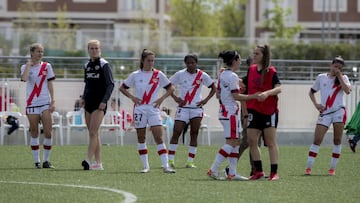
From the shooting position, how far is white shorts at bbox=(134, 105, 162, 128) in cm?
1786

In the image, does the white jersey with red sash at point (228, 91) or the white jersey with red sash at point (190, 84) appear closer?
the white jersey with red sash at point (228, 91)

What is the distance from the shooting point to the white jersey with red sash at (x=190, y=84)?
20047mm

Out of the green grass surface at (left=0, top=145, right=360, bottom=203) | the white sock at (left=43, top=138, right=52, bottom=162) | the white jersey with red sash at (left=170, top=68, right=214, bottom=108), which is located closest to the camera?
the green grass surface at (left=0, top=145, right=360, bottom=203)

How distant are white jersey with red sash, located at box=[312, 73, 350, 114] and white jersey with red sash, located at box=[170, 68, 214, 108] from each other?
2601 mm

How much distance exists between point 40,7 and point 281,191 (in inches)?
2133

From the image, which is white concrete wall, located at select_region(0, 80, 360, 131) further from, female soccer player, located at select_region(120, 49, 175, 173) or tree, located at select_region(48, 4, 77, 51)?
tree, located at select_region(48, 4, 77, 51)

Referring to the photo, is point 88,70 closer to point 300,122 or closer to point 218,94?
point 218,94

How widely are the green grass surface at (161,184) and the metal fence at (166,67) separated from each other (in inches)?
370

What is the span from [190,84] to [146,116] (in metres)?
2.44

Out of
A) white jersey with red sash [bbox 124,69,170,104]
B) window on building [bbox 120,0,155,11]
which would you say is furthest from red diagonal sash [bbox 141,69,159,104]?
window on building [bbox 120,0,155,11]

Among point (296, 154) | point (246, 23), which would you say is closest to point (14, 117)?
point (296, 154)

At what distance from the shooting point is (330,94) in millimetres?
18062

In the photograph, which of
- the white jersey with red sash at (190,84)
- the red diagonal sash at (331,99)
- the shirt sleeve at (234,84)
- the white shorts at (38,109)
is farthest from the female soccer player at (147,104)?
the red diagonal sash at (331,99)

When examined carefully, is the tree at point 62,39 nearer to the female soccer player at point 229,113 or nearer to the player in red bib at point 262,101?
the female soccer player at point 229,113
